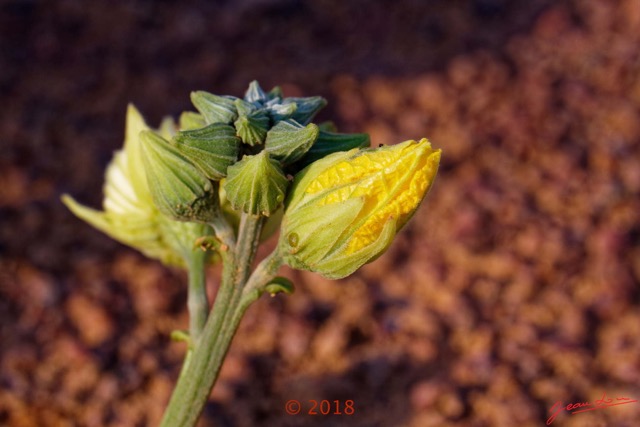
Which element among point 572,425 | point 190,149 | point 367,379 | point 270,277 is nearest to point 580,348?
point 572,425

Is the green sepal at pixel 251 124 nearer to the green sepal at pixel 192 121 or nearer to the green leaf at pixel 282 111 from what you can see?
the green leaf at pixel 282 111

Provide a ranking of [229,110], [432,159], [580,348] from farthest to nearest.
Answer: [580,348]
[229,110]
[432,159]

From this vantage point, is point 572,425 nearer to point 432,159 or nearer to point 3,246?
point 432,159

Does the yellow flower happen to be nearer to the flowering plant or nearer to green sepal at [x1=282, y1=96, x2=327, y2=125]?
the flowering plant

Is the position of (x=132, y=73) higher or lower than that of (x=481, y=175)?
higher
